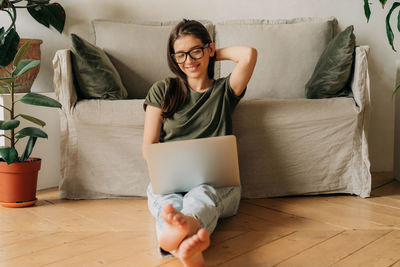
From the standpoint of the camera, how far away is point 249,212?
180cm

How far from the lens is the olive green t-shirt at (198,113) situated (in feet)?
5.71

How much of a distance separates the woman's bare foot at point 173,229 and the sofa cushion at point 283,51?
1.45 metres

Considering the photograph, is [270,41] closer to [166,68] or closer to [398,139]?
[166,68]

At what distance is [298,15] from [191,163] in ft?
5.40

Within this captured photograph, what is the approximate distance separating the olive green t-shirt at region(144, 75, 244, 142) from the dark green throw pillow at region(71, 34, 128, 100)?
0.35m

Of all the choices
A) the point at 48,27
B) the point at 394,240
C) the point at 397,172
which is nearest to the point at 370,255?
the point at 394,240

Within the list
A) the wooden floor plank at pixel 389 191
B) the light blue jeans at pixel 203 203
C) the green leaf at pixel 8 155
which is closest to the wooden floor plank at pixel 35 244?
the light blue jeans at pixel 203 203

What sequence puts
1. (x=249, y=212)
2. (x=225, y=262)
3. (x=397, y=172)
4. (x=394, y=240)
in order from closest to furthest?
(x=225, y=262), (x=394, y=240), (x=249, y=212), (x=397, y=172)

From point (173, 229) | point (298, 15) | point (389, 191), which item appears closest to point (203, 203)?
point (173, 229)

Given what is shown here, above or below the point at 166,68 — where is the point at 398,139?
below

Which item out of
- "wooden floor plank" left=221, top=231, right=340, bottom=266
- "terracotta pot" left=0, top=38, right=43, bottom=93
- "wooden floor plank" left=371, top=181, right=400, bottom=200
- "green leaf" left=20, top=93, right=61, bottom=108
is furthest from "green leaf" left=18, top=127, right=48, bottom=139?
"wooden floor plank" left=371, top=181, right=400, bottom=200

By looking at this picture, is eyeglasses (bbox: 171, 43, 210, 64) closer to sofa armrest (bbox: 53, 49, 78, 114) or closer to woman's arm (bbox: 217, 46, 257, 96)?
woman's arm (bbox: 217, 46, 257, 96)

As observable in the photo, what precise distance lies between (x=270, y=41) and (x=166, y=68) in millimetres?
630

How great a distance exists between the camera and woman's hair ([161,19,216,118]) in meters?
1.67
